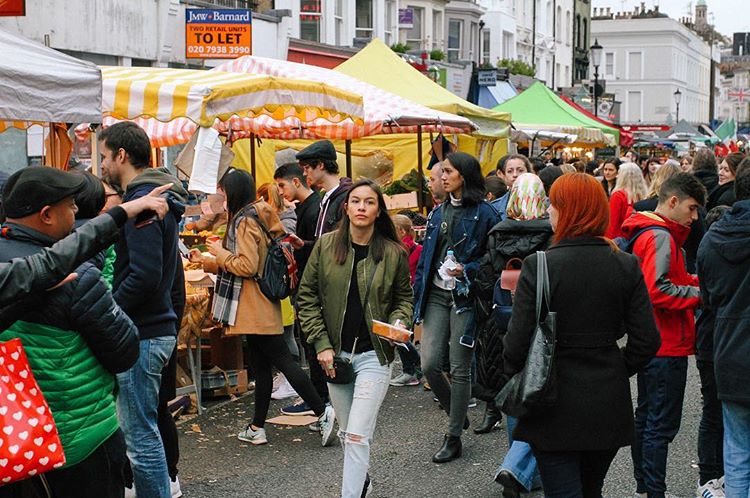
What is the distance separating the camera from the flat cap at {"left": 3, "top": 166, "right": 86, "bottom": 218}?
153 inches

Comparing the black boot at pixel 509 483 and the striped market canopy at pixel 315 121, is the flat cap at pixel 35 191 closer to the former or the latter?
the black boot at pixel 509 483

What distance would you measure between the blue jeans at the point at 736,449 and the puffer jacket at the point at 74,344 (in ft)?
9.74

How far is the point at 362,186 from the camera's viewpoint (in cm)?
592

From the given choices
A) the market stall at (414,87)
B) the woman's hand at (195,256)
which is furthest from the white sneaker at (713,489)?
the market stall at (414,87)

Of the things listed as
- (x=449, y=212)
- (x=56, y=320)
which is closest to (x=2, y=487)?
(x=56, y=320)

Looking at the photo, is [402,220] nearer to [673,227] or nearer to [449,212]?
[449,212]

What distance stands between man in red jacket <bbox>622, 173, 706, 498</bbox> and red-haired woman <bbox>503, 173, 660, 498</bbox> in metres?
1.36

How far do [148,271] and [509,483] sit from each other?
2.51 metres

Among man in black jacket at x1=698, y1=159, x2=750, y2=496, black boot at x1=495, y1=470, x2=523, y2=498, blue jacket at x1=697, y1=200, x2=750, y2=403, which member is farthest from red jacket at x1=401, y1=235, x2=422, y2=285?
blue jacket at x1=697, y1=200, x2=750, y2=403

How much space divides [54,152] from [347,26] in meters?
21.9

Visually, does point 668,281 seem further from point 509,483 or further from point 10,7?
point 10,7

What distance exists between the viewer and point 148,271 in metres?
5.18

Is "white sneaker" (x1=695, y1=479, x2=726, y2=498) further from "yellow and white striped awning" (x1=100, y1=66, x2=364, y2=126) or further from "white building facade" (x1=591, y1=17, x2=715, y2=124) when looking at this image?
"white building facade" (x1=591, y1=17, x2=715, y2=124)

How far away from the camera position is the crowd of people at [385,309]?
395 centimetres
